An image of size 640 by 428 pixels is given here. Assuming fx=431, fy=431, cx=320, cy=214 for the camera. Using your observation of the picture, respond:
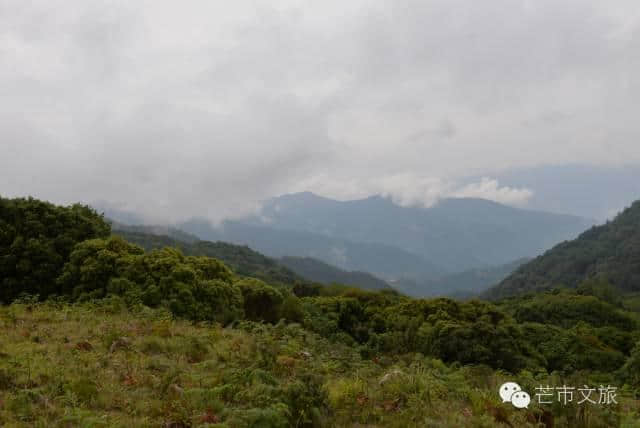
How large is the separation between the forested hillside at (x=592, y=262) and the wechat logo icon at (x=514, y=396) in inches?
5568

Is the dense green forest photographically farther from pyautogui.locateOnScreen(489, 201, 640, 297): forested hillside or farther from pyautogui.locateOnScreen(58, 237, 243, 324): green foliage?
pyautogui.locateOnScreen(489, 201, 640, 297): forested hillside

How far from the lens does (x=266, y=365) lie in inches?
332

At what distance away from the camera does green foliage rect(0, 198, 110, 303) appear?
18.4 meters

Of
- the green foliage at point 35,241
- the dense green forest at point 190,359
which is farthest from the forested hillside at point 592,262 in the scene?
the green foliage at point 35,241

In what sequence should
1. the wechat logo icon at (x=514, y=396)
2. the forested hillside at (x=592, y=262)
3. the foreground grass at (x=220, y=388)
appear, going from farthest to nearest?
the forested hillside at (x=592, y=262) → the wechat logo icon at (x=514, y=396) → the foreground grass at (x=220, y=388)

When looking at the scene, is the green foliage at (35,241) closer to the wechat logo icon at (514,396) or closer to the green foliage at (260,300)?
the green foliage at (260,300)

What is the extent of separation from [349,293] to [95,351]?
107 ft

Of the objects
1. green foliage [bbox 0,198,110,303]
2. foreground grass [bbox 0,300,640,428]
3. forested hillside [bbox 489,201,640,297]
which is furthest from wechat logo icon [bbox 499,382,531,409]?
forested hillside [bbox 489,201,640,297]

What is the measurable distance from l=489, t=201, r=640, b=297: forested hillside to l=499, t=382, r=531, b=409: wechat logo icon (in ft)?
464

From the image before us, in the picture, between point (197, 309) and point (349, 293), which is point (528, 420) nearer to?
point (197, 309)

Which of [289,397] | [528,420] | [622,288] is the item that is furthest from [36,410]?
[622,288]

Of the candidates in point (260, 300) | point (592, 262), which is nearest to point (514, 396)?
point (260, 300)

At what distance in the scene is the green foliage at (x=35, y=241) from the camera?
1839 cm

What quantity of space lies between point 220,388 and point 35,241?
657 inches
